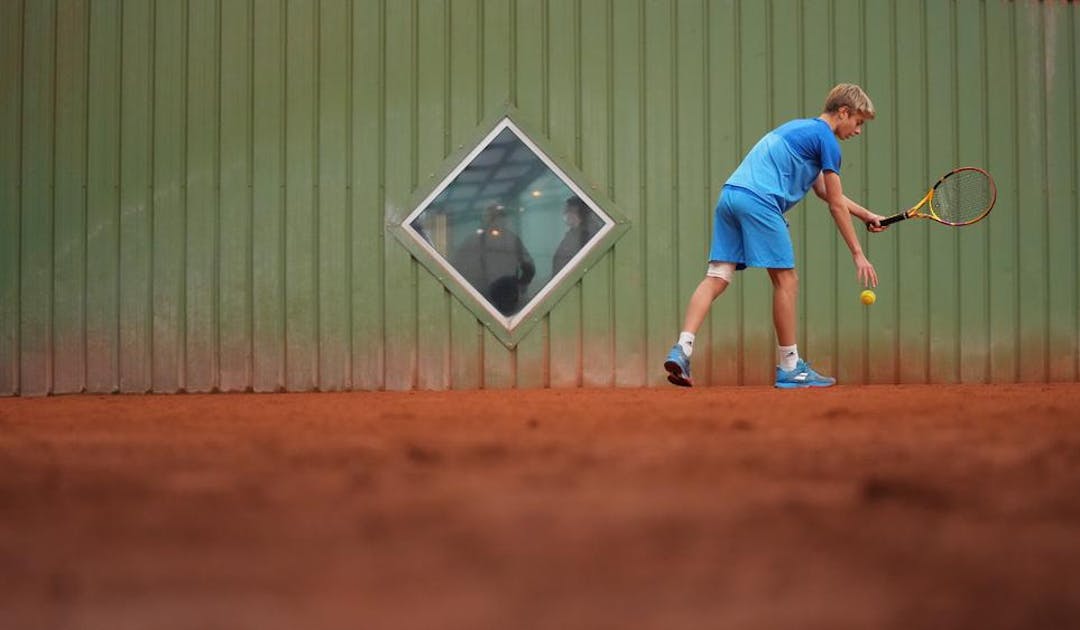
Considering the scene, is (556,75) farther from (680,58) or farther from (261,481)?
(261,481)

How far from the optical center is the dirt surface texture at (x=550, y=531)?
39.2 inches

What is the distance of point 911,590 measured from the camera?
105 centimetres

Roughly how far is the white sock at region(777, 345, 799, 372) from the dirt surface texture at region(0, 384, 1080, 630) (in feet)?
6.62

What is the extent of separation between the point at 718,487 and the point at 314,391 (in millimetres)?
4190

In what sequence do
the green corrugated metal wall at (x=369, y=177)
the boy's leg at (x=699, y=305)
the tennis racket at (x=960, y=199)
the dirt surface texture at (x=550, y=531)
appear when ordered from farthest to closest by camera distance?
1. the green corrugated metal wall at (x=369, y=177)
2. the tennis racket at (x=960, y=199)
3. the boy's leg at (x=699, y=305)
4. the dirt surface texture at (x=550, y=531)

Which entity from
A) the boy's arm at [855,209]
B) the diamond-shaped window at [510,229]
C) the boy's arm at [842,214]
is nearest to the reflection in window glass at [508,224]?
the diamond-shaped window at [510,229]

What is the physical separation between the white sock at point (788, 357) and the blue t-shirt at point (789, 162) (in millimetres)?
622

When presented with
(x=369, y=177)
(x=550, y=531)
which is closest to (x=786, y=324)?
(x=369, y=177)

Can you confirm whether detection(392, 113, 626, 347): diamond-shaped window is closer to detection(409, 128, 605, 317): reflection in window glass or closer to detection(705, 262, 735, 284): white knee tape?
detection(409, 128, 605, 317): reflection in window glass

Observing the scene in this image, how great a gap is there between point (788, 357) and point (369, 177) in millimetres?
2423

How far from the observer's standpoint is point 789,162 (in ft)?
15.0

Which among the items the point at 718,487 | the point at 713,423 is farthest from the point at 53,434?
the point at 718,487

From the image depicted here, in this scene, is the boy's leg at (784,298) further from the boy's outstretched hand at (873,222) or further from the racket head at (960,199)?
the racket head at (960,199)

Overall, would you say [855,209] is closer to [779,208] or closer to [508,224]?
[779,208]
